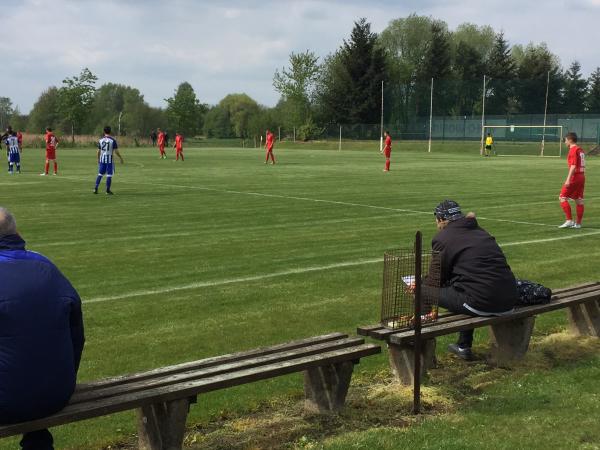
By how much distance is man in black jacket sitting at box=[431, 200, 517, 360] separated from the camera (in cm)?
605

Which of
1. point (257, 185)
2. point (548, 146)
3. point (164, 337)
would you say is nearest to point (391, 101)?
point (548, 146)

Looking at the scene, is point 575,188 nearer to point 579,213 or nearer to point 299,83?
point 579,213

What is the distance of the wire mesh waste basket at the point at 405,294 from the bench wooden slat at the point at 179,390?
1.95ft

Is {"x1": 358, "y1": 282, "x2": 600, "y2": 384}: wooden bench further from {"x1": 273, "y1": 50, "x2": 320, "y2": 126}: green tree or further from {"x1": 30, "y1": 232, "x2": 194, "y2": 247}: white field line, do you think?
{"x1": 273, "y1": 50, "x2": 320, "y2": 126}: green tree

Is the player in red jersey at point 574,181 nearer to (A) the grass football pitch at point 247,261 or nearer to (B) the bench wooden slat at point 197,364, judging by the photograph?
(A) the grass football pitch at point 247,261

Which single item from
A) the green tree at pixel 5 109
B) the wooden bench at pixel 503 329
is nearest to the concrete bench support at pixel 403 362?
the wooden bench at pixel 503 329

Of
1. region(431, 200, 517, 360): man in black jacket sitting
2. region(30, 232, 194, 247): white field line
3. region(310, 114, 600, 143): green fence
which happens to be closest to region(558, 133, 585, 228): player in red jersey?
region(30, 232, 194, 247): white field line

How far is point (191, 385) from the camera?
14.3ft

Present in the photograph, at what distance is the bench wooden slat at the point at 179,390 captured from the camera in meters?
3.79

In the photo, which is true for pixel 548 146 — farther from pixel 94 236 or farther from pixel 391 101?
pixel 94 236

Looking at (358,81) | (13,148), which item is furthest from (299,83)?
(13,148)

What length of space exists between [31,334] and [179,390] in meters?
0.99

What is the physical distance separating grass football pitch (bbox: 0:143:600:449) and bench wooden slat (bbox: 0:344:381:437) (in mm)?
601

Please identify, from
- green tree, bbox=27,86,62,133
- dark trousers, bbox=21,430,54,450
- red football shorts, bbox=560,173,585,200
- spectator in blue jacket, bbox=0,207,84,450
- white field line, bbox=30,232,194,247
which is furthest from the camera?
green tree, bbox=27,86,62,133
